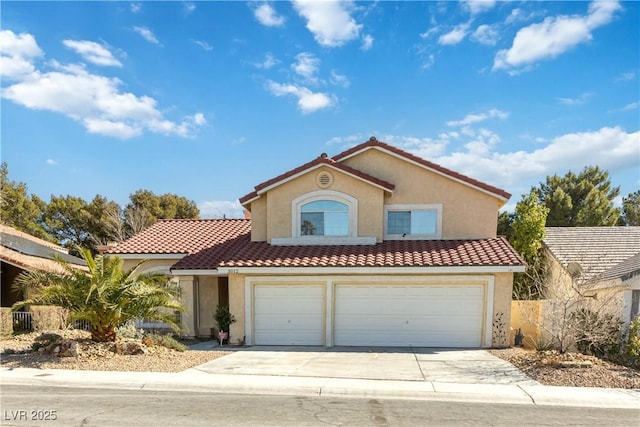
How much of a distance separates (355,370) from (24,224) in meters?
38.9

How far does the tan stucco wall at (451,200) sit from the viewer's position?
14539 millimetres

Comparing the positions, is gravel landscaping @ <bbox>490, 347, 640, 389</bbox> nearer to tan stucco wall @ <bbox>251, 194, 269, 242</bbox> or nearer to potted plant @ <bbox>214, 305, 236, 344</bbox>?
potted plant @ <bbox>214, 305, 236, 344</bbox>

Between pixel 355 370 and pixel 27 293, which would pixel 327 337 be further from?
pixel 27 293

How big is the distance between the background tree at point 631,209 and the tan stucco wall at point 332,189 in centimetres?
3714

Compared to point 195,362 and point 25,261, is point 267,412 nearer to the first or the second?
point 195,362

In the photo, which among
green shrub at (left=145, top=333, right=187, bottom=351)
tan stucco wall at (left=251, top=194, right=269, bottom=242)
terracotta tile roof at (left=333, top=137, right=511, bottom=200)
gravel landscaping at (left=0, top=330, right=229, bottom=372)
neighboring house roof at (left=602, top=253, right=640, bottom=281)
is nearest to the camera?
gravel landscaping at (left=0, top=330, right=229, bottom=372)

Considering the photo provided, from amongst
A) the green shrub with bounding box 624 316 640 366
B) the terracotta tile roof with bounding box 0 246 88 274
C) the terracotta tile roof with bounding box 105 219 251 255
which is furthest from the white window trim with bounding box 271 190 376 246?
the terracotta tile roof with bounding box 0 246 88 274

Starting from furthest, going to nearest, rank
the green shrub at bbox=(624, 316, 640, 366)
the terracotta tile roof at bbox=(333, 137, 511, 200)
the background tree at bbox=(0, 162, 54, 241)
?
the background tree at bbox=(0, 162, 54, 241)
the terracotta tile roof at bbox=(333, 137, 511, 200)
the green shrub at bbox=(624, 316, 640, 366)

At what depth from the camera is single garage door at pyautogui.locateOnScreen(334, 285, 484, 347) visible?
12766mm

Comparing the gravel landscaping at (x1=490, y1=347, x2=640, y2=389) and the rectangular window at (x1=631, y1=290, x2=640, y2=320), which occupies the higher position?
the rectangular window at (x1=631, y1=290, x2=640, y2=320)

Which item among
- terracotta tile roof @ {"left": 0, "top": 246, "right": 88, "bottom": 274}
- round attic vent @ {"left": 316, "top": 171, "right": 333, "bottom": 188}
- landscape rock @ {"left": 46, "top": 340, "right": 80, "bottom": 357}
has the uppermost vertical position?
round attic vent @ {"left": 316, "top": 171, "right": 333, "bottom": 188}

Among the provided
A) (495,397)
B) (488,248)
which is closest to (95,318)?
(495,397)

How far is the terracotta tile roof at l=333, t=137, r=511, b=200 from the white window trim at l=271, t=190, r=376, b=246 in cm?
174

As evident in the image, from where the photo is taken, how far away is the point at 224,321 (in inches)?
530
